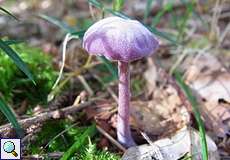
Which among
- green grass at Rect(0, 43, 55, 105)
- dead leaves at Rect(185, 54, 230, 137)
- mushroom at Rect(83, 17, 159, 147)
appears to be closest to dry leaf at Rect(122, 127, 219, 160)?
dead leaves at Rect(185, 54, 230, 137)

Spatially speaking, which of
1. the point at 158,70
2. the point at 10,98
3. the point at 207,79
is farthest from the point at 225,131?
the point at 10,98

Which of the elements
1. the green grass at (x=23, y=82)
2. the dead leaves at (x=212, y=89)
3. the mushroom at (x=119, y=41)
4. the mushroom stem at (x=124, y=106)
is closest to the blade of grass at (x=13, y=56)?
the mushroom at (x=119, y=41)

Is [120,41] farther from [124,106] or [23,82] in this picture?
[23,82]

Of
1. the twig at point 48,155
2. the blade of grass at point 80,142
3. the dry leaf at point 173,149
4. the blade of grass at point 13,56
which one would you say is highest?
the blade of grass at point 13,56

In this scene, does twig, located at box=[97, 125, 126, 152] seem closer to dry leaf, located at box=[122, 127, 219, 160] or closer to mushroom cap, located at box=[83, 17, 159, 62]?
dry leaf, located at box=[122, 127, 219, 160]

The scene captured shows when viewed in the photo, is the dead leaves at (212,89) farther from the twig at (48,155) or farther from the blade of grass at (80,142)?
the twig at (48,155)

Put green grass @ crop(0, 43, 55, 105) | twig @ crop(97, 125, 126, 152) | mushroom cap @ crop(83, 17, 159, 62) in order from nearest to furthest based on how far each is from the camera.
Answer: mushroom cap @ crop(83, 17, 159, 62) < twig @ crop(97, 125, 126, 152) < green grass @ crop(0, 43, 55, 105)

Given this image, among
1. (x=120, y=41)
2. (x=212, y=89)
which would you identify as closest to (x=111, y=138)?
(x=120, y=41)
